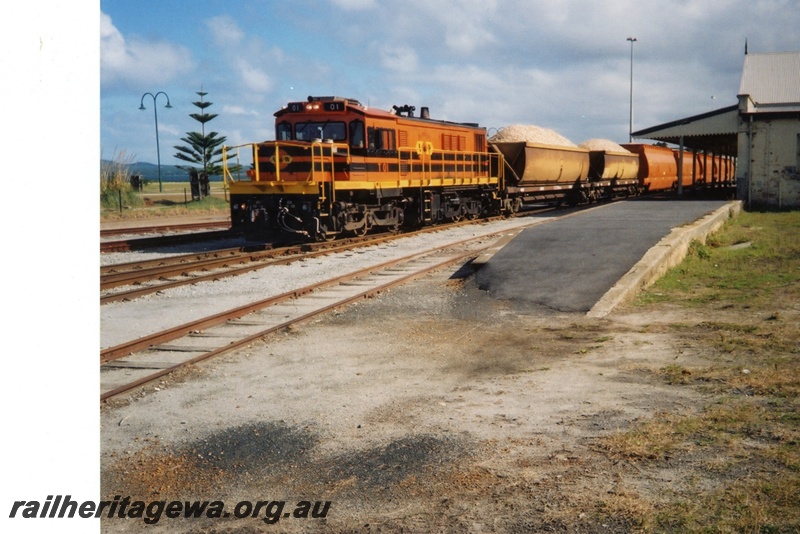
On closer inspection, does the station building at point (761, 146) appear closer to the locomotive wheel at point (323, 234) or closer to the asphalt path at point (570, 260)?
the asphalt path at point (570, 260)

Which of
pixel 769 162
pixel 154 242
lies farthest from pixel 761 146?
pixel 154 242

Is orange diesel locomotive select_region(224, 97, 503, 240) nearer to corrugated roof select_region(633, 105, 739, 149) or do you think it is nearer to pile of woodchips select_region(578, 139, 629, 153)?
corrugated roof select_region(633, 105, 739, 149)

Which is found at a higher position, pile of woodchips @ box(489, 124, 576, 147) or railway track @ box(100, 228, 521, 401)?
pile of woodchips @ box(489, 124, 576, 147)

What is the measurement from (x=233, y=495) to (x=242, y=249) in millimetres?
13667

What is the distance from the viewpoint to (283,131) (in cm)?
1881

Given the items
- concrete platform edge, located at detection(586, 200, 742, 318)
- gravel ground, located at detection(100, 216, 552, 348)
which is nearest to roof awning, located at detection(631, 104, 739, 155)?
concrete platform edge, located at detection(586, 200, 742, 318)

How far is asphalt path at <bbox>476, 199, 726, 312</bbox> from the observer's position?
1077cm

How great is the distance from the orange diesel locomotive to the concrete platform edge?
25.9 ft

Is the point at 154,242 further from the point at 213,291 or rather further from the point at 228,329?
the point at 228,329

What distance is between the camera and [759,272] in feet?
41.9

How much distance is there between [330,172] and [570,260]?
7453mm

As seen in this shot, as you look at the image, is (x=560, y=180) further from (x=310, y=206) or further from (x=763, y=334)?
(x=763, y=334)

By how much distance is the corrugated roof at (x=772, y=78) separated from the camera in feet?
118

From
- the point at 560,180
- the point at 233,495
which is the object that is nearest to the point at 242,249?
the point at 233,495
